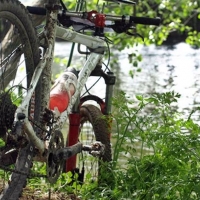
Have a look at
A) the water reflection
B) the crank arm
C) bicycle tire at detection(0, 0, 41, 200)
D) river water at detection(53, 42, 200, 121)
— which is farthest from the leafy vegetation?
the water reflection

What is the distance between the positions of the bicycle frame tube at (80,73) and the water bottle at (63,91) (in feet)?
0.12

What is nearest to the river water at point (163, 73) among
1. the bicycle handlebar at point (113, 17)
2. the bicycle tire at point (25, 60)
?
the bicycle handlebar at point (113, 17)

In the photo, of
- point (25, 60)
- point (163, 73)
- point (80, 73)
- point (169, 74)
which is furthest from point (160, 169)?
point (163, 73)

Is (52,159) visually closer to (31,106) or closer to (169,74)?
(31,106)

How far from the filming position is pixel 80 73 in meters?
4.11

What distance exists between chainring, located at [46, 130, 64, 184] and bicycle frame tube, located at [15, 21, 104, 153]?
0.21 ft

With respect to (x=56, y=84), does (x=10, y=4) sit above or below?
above

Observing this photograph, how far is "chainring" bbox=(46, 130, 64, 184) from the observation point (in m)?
3.44

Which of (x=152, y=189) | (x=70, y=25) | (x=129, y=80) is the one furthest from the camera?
(x=129, y=80)

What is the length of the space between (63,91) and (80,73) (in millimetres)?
284

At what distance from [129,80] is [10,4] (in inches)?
485

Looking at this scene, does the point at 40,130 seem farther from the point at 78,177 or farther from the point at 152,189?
the point at 78,177

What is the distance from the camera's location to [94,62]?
4285 millimetres

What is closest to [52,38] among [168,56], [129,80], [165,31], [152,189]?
[152,189]
